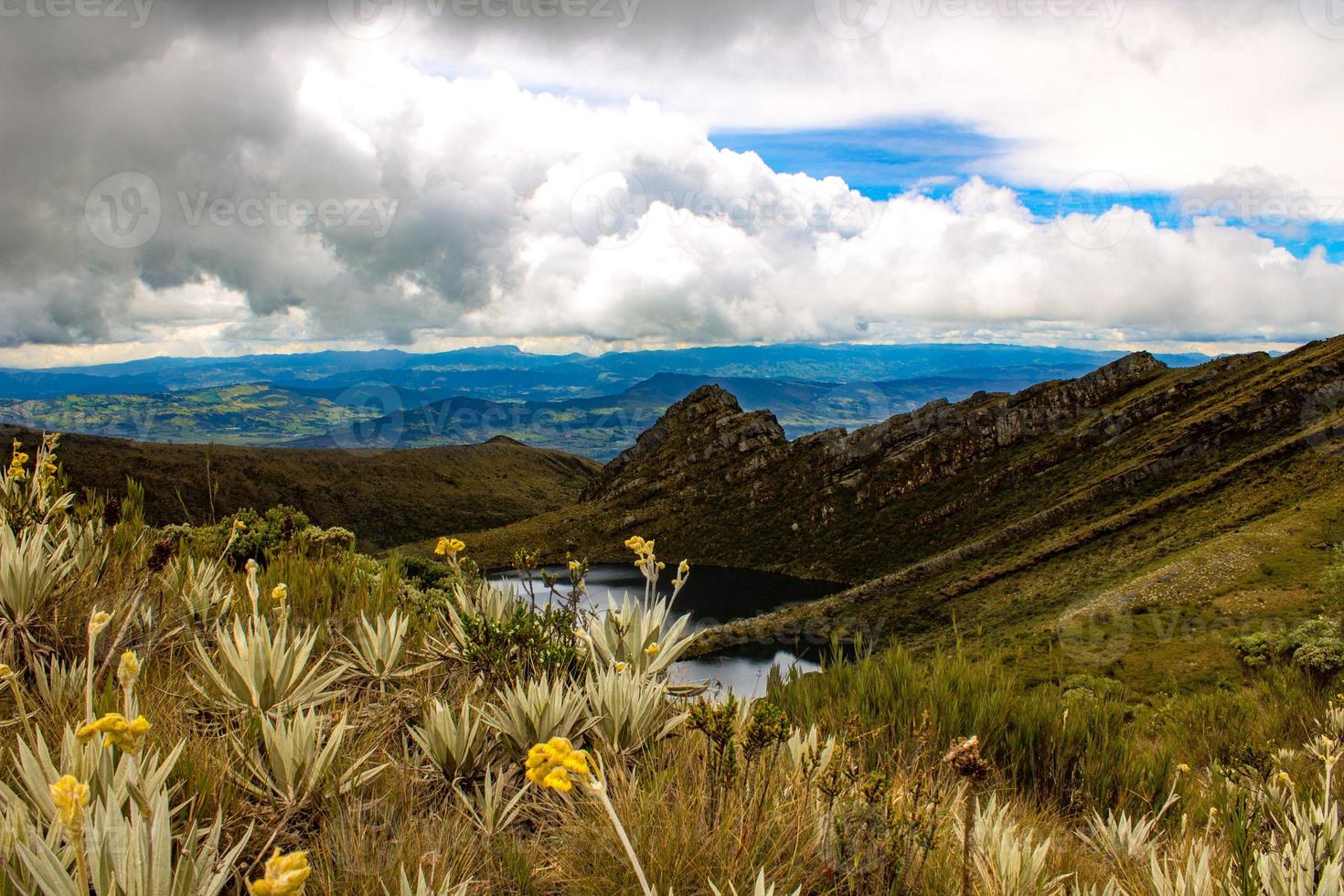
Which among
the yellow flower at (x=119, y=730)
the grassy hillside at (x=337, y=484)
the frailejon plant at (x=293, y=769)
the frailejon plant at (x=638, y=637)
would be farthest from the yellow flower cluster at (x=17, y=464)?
the grassy hillside at (x=337, y=484)

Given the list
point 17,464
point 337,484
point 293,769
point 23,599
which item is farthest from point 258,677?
point 337,484

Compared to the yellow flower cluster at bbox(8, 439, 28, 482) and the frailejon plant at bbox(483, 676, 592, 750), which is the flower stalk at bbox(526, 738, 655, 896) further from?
the yellow flower cluster at bbox(8, 439, 28, 482)

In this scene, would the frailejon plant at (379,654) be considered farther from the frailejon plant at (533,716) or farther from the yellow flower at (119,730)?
the yellow flower at (119,730)

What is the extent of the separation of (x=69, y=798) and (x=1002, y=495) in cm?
12032

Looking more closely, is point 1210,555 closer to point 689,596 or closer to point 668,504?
point 689,596

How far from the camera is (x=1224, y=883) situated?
2750mm

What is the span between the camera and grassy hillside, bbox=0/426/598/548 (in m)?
114

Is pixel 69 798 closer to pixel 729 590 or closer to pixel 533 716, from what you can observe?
pixel 533 716

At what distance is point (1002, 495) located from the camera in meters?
108

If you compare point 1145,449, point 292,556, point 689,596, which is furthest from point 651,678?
point 1145,449

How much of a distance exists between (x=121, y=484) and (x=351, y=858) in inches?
5369

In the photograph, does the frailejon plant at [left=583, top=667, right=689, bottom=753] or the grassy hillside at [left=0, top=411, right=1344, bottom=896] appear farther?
the frailejon plant at [left=583, top=667, right=689, bottom=753]

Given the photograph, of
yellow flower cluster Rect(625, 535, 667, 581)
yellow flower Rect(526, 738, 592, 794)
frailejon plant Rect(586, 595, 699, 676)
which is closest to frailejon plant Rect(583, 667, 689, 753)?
frailejon plant Rect(586, 595, 699, 676)

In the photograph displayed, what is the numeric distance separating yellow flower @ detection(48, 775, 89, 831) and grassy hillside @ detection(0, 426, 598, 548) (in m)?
127
